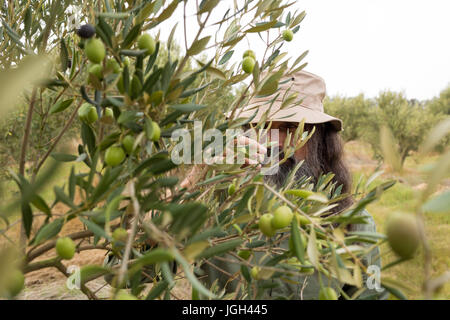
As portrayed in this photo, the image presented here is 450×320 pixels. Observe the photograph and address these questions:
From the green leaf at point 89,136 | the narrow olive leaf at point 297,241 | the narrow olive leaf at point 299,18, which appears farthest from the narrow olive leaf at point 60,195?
the narrow olive leaf at point 299,18

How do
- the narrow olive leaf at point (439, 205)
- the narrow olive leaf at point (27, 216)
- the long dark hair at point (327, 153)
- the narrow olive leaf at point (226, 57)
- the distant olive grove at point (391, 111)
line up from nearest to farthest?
the narrow olive leaf at point (439, 205) → the narrow olive leaf at point (27, 216) → the narrow olive leaf at point (226, 57) → the long dark hair at point (327, 153) → the distant olive grove at point (391, 111)

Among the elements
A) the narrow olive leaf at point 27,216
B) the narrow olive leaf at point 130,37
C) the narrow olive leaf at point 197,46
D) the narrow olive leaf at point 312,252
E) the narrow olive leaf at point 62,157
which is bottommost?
the narrow olive leaf at point 312,252

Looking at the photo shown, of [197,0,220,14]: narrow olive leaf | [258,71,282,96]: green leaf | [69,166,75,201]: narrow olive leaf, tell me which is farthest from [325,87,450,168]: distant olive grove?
[69,166,75,201]: narrow olive leaf

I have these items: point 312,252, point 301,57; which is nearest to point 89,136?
point 312,252

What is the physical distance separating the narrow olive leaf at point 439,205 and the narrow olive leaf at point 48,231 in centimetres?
46

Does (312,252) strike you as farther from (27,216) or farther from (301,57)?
(301,57)

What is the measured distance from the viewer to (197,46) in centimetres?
62

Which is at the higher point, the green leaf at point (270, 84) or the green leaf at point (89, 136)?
the green leaf at point (270, 84)

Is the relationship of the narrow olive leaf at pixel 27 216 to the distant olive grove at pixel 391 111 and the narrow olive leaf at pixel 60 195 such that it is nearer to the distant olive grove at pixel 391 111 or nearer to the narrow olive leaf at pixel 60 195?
the narrow olive leaf at pixel 60 195

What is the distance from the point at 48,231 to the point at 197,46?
0.40 m

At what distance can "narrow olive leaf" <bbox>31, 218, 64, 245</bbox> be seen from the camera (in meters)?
0.46

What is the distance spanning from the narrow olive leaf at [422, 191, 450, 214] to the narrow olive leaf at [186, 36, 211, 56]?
0.45 metres

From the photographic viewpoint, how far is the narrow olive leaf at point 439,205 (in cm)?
34

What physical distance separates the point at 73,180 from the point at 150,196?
0.40 ft
